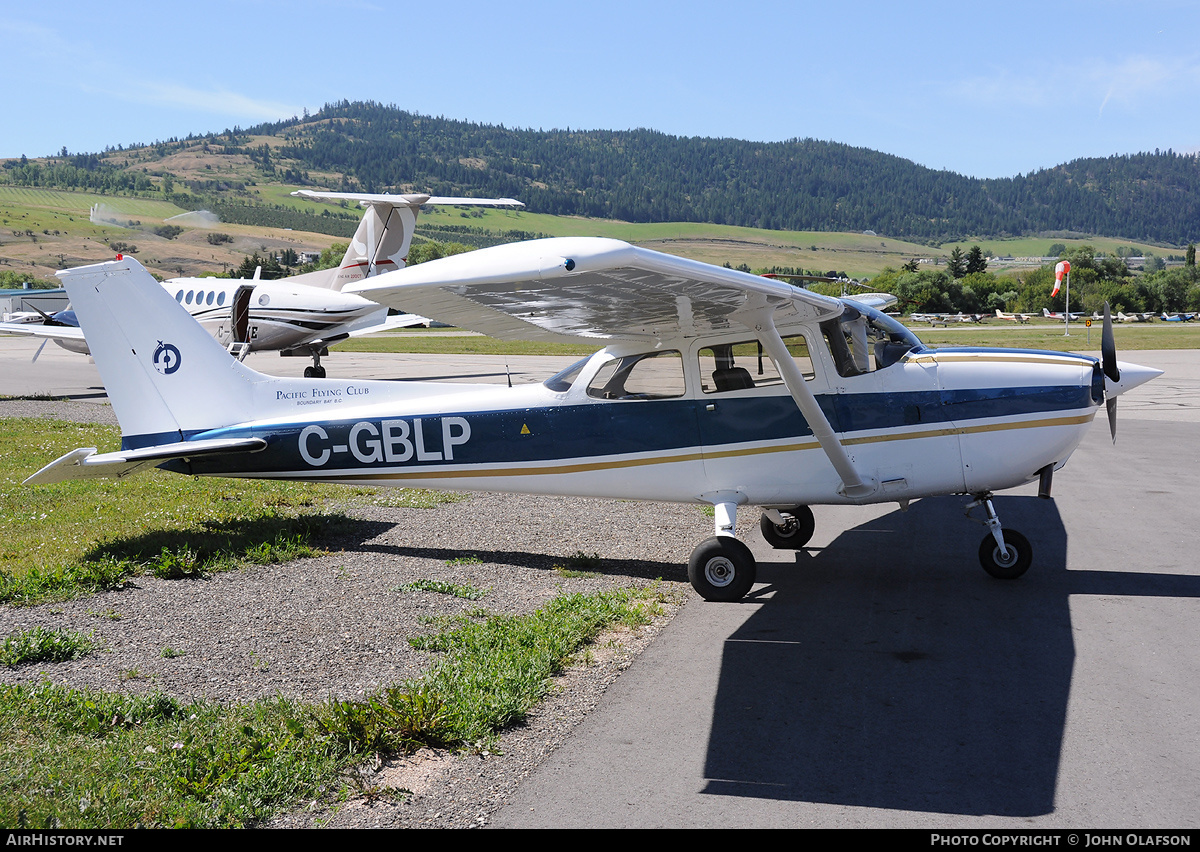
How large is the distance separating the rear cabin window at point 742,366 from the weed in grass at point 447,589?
2492 millimetres

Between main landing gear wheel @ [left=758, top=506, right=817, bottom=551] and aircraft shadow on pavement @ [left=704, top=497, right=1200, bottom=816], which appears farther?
main landing gear wheel @ [left=758, top=506, right=817, bottom=551]

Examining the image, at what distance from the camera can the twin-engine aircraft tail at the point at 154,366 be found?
7.70m

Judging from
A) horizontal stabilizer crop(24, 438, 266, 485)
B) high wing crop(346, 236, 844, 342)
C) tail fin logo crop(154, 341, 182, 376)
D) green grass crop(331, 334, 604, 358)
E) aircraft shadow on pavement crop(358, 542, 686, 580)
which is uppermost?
high wing crop(346, 236, 844, 342)

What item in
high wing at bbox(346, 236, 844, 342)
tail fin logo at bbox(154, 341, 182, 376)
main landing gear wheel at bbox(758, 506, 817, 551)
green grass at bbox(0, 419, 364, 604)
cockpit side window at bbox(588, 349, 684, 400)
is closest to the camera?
high wing at bbox(346, 236, 844, 342)

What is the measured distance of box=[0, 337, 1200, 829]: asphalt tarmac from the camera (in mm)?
3602

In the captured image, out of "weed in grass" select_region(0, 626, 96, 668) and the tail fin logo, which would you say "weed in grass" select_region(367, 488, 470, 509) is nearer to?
the tail fin logo

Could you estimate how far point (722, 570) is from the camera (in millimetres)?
6551

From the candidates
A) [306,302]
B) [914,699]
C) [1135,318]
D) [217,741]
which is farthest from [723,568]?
[1135,318]

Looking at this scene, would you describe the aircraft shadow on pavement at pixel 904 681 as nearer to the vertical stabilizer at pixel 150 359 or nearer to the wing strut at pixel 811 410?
the wing strut at pixel 811 410

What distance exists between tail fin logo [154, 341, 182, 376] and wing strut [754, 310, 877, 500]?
5.29 metres

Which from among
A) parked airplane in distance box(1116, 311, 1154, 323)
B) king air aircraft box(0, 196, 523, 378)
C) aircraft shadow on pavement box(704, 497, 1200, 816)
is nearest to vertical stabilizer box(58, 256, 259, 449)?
aircraft shadow on pavement box(704, 497, 1200, 816)

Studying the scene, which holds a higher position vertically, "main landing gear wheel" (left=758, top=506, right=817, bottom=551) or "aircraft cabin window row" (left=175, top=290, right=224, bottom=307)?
"aircraft cabin window row" (left=175, top=290, right=224, bottom=307)

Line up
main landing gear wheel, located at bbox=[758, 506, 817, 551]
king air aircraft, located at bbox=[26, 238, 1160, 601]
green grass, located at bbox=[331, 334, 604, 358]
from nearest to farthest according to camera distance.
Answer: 1. king air aircraft, located at bbox=[26, 238, 1160, 601]
2. main landing gear wheel, located at bbox=[758, 506, 817, 551]
3. green grass, located at bbox=[331, 334, 604, 358]
